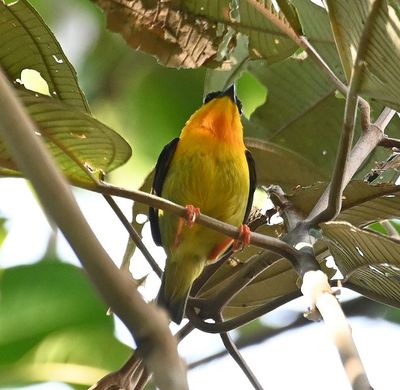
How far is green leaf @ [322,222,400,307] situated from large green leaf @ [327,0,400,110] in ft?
0.66

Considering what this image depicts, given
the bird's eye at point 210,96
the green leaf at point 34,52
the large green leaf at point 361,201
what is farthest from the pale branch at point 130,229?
the bird's eye at point 210,96

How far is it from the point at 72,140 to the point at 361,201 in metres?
0.53

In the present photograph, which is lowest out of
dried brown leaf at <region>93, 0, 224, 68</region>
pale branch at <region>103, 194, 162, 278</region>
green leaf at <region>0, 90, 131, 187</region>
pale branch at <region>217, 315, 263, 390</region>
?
pale branch at <region>217, 315, 263, 390</region>

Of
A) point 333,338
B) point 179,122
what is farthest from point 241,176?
point 333,338

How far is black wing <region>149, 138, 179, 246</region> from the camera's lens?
5.99 feet

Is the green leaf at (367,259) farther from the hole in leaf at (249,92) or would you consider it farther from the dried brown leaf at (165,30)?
the hole in leaf at (249,92)

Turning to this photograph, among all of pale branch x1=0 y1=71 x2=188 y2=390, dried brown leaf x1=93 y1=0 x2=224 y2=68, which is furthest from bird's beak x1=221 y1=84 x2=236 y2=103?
pale branch x1=0 y1=71 x2=188 y2=390

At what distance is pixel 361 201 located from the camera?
4.64ft

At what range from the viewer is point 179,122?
2.29 meters

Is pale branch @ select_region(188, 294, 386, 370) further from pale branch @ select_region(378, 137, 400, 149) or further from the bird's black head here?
pale branch @ select_region(378, 137, 400, 149)

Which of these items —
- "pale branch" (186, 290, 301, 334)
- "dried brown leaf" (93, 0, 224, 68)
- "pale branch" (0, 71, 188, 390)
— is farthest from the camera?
"dried brown leaf" (93, 0, 224, 68)

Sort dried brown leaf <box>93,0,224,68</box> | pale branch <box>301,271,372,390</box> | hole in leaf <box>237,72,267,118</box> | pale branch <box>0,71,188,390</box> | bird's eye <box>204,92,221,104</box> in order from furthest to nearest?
hole in leaf <box>237,72,267,118</box> < bird's eye <box>204,92,221,104</box> < dried brown leaf <box>93,0,224,68</box> < pale branch <box>301,271,372,390</box> < pale branch <box>0,71,188,390</box>

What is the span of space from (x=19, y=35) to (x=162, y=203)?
1.34 ft

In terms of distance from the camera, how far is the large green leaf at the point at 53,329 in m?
1.94
